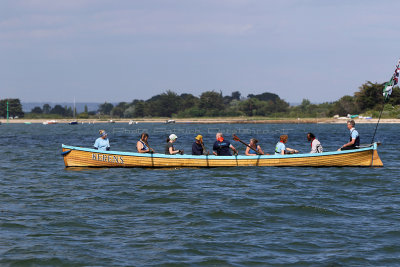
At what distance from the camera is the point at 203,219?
46.3ft

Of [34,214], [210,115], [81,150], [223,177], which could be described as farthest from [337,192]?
[210,115]

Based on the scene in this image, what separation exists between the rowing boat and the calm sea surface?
1.74ft

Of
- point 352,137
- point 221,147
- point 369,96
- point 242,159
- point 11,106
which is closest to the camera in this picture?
point 352,137

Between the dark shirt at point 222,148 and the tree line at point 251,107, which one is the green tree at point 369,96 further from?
the dark shirt at point 222,148

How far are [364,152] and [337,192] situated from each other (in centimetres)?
556

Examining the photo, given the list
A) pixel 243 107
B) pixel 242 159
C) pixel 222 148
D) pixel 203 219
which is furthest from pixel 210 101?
pixel 203 219

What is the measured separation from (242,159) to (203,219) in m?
9.49

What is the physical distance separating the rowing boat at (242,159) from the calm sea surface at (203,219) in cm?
53

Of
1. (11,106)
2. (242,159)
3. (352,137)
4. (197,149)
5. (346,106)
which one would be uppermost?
(11,106)

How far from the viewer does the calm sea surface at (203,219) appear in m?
10.9

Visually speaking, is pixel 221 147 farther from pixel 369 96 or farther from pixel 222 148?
pixel 369 96

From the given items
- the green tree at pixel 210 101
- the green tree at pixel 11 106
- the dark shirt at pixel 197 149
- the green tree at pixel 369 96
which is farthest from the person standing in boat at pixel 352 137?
the green tree at pixel 11 106

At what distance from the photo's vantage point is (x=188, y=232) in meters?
12.8

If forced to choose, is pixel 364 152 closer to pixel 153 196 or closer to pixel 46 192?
pixel 153 196
